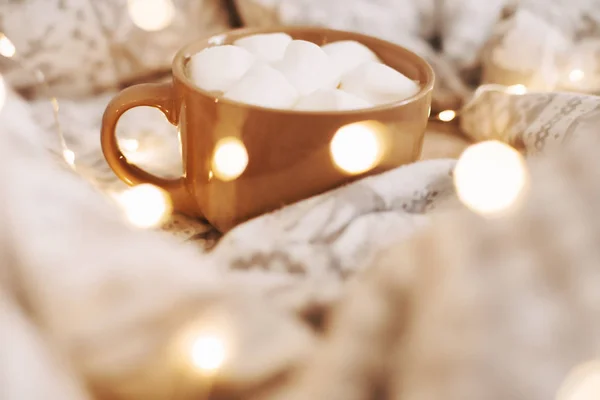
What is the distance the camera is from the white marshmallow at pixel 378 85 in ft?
1.12

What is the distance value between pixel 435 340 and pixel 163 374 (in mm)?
76

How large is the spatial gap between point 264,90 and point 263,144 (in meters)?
0.03

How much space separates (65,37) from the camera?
1.63ft

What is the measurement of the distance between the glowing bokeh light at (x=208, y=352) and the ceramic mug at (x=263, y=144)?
0.15 m

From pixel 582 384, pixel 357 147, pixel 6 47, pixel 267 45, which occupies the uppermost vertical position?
pixel 6 47

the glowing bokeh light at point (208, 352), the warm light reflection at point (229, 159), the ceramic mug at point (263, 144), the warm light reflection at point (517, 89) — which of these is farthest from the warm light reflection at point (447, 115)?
the glowing bokeh light at point (208, 352)

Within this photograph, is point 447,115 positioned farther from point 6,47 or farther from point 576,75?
point 6,47

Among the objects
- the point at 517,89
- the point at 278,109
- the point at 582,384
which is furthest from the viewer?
the point at 517,89

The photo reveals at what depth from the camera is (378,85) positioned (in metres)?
0.34

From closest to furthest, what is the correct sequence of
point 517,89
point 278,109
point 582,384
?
point 582,384
point 278,109
point 517,89

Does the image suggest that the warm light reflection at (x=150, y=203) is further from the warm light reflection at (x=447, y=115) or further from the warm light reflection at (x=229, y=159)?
the warm light reflection at (x=447, y=115)

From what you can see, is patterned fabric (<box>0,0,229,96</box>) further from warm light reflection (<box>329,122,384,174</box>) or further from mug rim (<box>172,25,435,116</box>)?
warm light reflection (<box>329,122,384,174</box>)

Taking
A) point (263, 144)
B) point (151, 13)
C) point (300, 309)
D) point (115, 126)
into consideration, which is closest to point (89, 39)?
point (151, 13)

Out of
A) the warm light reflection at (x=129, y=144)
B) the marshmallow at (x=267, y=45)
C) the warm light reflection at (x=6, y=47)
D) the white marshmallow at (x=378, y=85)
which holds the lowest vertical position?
the white marshmallow at (x=378, y=85)
